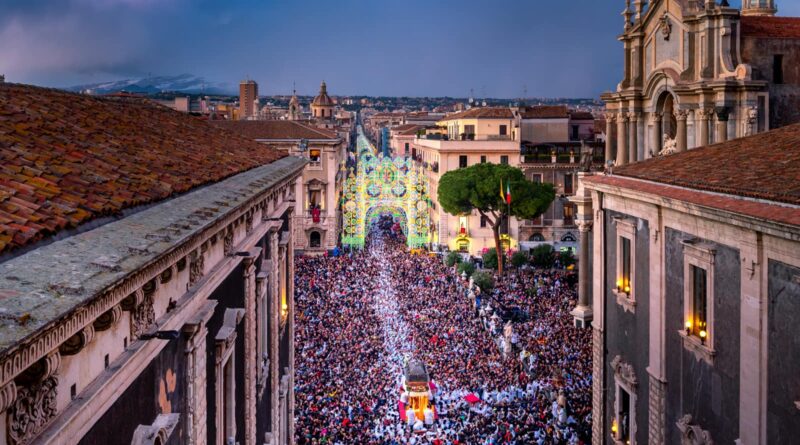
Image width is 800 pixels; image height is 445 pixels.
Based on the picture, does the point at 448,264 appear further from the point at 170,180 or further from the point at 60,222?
the point at 60,222

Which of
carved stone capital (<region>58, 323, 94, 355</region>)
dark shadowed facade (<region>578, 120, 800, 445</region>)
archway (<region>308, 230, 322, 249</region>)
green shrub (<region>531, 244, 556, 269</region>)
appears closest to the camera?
carved stone capital (<region>58, 323, 94, 355</region>)

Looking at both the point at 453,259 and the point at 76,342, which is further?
the point at 453,259

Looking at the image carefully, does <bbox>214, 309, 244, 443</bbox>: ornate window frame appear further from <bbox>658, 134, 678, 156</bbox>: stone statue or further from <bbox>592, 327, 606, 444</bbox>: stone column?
<bbox>658, 134, 678, 156</bbox>: stone statue

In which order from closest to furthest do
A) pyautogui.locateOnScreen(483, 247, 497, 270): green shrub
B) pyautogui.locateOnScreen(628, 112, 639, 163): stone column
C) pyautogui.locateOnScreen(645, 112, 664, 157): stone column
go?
pyautogui.locateOnScreen(645, 112, 664, 157): stone column
pyautogui.locateOnScreen(628, 112, 639, 163): stone column
pyautogui.locateOnScreen(483, 247, 497, 270): green shrub

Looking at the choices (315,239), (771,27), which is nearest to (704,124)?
(771,27)

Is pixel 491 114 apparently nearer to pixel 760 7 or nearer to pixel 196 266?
pixel 760 7

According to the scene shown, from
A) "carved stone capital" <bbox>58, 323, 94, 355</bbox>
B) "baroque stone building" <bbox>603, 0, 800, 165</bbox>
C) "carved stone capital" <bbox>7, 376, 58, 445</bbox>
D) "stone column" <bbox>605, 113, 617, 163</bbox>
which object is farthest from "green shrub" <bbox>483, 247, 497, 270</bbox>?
"carved stone capital" <bbox>7, 376, 58, 445</bbox>
